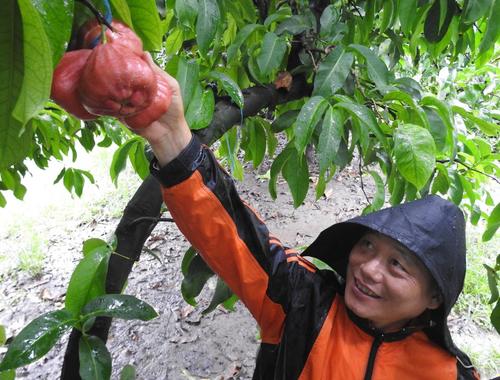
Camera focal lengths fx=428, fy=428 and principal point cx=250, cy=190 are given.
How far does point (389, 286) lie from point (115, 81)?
34.3 inches

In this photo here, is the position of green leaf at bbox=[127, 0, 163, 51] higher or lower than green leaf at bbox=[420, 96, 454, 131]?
higher

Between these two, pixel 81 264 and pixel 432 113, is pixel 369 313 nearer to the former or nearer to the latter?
pixel 432 113

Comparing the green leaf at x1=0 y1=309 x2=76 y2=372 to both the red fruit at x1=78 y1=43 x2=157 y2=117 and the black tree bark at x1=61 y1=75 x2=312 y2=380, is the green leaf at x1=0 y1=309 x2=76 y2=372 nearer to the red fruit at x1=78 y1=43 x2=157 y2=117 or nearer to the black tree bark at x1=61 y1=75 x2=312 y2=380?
the black tree bark at x1=61 y1=75 x2=312 y2=380

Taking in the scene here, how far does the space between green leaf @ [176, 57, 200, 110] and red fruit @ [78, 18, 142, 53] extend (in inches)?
14.3

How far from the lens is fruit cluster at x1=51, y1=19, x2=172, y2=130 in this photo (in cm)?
44

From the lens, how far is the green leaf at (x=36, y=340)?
0.67 m

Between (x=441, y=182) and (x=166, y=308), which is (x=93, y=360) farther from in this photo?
(x=166, y=308)

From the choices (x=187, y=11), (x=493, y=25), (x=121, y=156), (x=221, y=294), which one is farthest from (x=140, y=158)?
(x=493, y=25)

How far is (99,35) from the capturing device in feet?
1.52

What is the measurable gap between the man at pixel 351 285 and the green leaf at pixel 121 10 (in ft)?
1.45

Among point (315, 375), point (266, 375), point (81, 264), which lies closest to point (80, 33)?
point (81, 264)

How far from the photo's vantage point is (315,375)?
1.18 meters

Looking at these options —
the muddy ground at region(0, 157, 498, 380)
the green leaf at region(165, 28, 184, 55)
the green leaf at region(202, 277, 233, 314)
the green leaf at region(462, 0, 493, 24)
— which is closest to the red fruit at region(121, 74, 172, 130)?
the green leaf at region(202, 277, 233, 314)

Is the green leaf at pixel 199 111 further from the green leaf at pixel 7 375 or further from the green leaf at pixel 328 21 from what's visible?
the green leaf at pixel 7 375
